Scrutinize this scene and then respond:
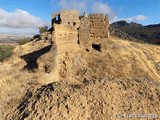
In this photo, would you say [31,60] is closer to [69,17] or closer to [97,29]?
[69,17]

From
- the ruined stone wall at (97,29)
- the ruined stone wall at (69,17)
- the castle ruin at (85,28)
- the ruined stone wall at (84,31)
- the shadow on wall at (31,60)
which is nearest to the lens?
the shadow on wall at (31,60)

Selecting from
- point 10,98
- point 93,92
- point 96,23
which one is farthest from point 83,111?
point 96,23

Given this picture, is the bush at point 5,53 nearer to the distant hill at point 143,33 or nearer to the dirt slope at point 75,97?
the dirt slope at point 75,97

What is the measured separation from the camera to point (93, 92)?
9.23 metres

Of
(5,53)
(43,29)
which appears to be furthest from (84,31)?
(43,29)

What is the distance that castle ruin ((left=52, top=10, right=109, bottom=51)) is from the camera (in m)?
24.3

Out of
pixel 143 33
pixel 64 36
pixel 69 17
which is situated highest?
pixel 69 17

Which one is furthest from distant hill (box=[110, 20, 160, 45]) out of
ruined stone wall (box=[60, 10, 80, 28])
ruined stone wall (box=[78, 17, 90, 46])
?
ruined stone wall (box=[78, 17, 90, 46])

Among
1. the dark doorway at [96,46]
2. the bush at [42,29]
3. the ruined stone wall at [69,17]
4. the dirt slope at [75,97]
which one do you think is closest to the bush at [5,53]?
the ruined stone wall at [69,17]

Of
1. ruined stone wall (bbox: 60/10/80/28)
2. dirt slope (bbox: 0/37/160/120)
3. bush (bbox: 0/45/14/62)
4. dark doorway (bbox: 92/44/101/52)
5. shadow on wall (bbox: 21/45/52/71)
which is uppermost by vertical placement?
ruined stone wall (bbox: 60/10/80/28)

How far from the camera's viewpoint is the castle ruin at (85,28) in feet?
79.6

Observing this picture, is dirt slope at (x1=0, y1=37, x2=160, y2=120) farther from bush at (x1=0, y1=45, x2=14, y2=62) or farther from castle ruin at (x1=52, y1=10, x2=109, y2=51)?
castle ruin at (x1=52, y1=10, x2=109, y2=51)

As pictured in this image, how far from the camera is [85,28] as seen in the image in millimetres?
25750

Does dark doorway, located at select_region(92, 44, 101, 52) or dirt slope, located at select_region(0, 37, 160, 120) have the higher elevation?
dirt slope, located at select_region(0, 37, 160, 120)
